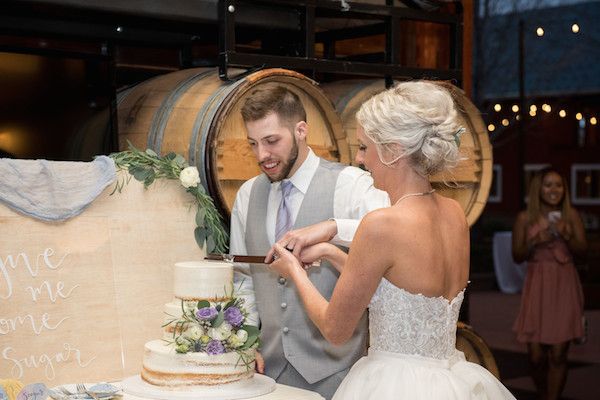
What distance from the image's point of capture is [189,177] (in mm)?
3529

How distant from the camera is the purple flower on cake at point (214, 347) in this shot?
2934mm

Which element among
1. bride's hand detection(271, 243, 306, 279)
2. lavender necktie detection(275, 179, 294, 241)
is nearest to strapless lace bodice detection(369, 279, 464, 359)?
bride's hand detection(271, 243, 306, 279)

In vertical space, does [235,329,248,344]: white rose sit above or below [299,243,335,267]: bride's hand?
below

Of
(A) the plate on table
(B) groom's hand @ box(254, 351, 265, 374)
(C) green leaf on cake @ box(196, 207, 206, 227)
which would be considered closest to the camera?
(A) the plate on table

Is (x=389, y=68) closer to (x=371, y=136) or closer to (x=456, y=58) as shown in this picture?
(x=456, y=58)

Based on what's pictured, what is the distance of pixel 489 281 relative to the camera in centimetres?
1856

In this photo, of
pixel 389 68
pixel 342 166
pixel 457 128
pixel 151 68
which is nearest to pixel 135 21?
pixel 151 68

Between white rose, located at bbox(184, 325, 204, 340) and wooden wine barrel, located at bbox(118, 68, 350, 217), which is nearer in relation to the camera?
white rose, located at bbox(184, 325, 204, 340)

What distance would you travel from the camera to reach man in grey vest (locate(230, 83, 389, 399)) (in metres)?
3.45

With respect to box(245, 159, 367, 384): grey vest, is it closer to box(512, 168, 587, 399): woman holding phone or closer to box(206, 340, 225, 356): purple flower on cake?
box(206, 340, 225, 356): purple flower on cake

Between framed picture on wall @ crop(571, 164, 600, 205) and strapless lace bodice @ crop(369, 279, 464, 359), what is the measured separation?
82.2ft

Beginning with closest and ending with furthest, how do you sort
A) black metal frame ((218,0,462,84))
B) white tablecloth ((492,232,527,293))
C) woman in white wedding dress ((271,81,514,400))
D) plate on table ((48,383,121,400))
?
1. woman in white wedding dress ((271,81,514,400))
2. plate on table ((48,383,121,400))
3. black metal frame ((218,0,462,84))
4. white tablecloth ((492,232,527,293))

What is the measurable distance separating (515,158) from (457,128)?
83.8 ft

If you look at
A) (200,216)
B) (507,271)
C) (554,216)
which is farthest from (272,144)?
(507,271)
